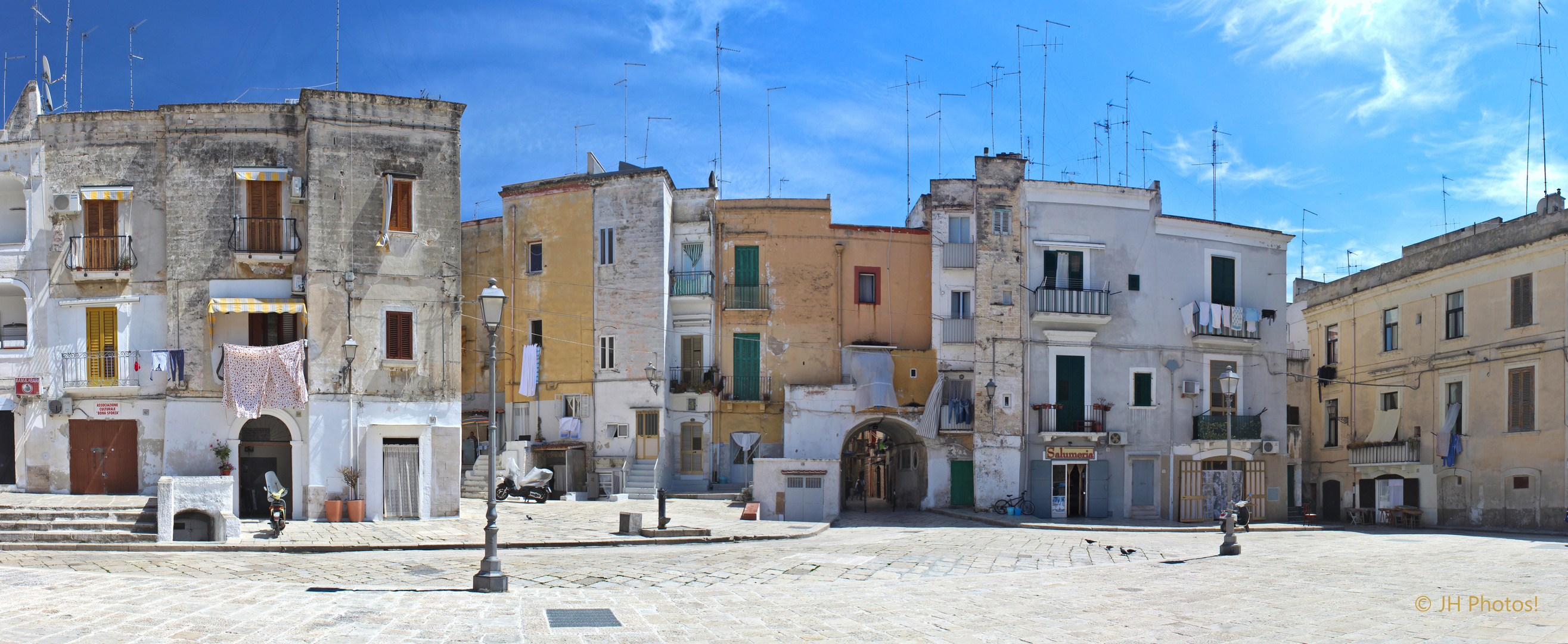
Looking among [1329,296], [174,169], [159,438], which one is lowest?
[159,438]

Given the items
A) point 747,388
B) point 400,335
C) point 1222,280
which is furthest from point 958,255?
point 400,335

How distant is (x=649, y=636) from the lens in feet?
40.0

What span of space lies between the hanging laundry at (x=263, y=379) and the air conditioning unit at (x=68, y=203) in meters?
5.37

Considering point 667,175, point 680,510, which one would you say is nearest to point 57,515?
point 680,510

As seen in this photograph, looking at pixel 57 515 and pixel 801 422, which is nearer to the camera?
pixel 57 515

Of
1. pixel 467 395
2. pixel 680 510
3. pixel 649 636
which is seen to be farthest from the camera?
pixel 467 395

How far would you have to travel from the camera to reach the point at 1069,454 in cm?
3503

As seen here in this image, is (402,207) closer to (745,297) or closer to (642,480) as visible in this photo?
(642,480)

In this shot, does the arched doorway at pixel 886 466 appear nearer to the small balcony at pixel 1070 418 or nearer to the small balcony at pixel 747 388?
the small balcony at pixel 747 388

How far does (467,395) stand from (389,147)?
1450 cm

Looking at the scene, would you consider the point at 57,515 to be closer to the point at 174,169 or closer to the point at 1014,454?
the point at 174,169

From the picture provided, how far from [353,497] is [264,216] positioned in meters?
7.36

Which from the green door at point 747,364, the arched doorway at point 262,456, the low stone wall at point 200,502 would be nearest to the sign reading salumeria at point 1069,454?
the green door at point 747,364

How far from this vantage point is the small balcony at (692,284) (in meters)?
36.5
